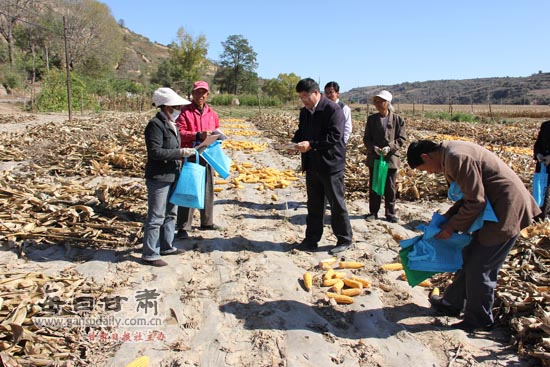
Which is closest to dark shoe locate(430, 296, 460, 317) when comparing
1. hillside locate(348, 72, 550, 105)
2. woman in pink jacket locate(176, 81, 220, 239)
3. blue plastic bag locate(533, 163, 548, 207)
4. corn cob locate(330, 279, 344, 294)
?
corn cob locate(330, 279, 344, 294)

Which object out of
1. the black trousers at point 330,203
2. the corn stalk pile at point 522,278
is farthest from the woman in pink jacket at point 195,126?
the corn stalk pile at point 522,278

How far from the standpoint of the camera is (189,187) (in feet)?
14.7

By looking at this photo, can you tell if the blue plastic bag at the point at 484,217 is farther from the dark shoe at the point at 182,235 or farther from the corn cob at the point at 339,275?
the dark shoe at the point at 182,235

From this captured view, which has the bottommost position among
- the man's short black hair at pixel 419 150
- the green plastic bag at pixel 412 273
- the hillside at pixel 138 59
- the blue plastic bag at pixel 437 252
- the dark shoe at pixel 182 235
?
the dark shoe at pixel 182 235

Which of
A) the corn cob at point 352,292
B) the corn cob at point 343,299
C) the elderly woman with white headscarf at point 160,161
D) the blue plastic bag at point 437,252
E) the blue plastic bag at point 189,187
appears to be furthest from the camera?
the blue plastic bag at point 189,187

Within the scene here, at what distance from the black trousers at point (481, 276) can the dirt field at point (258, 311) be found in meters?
0.19

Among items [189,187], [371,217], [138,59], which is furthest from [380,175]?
[138,59]

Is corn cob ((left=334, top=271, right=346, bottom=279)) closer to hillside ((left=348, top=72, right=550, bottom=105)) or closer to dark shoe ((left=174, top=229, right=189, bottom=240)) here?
dark shoe ((left=174, top=229, right=189, bottom=240))

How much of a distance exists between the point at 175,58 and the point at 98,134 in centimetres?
4979

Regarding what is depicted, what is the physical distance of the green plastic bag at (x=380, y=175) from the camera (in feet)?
19.9

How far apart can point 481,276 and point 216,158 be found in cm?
345

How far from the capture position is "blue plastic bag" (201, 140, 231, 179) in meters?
5.20

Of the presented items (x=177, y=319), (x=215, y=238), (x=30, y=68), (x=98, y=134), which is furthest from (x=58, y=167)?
(x=30, y=68)

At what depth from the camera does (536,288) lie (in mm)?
3682
